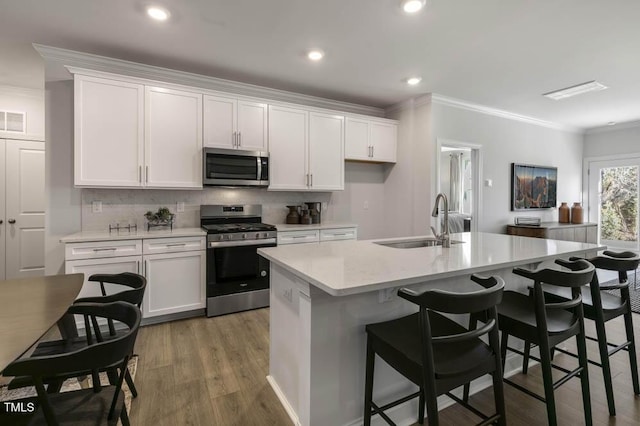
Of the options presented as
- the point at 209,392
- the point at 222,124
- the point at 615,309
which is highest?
the point at 222,124

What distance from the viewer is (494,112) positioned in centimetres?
487

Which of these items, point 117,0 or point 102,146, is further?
point 102,146

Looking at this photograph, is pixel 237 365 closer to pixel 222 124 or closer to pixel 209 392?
pixel 209 392

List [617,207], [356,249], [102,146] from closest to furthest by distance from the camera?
1. [356,249]
2. [102,146]
3. [617,207]

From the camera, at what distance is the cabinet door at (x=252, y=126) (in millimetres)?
3557

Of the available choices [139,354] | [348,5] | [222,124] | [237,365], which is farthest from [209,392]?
[348,5]

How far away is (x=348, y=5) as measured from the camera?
7.52 ft

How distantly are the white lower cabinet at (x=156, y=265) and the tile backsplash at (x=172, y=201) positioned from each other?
569 mm

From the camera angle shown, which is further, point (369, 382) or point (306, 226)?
point (306, 226)

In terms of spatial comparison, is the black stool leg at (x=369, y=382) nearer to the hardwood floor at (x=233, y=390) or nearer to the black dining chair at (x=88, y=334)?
the hardwood floor at (x=233, y=390)

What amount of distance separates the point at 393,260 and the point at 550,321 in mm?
901

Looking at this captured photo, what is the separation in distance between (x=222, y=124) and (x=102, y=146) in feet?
3.76

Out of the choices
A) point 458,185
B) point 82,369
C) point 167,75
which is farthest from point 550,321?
point 458,185

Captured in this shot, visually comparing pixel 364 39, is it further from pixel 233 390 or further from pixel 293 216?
pixel 233 390
